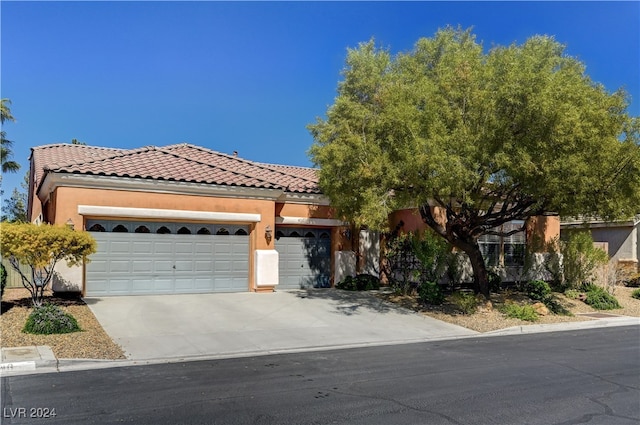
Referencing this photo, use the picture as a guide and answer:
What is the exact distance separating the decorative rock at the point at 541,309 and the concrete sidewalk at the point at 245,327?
119cm

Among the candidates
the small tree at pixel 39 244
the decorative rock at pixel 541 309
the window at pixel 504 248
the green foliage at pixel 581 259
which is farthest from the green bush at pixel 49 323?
the green foliage at pixel 581 259

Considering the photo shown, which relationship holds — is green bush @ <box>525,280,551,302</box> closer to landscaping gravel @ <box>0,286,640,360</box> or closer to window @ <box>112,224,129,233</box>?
landscaping gravel @ <box>0,286,640,360</box>

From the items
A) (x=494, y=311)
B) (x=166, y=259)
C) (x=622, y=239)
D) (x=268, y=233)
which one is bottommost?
(x=494, y=311)

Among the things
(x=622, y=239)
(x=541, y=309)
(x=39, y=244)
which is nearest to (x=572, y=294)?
(x=541, y=309)

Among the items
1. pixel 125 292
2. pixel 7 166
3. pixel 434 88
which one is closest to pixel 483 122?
pixel 434 88

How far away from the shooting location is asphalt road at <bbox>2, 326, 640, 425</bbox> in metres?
6.14

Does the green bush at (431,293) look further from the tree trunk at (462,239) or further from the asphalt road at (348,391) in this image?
the asphalt road at (348,391)

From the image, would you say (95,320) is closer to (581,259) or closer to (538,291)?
(538,291)

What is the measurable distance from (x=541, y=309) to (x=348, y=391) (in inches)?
449

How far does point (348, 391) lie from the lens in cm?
733

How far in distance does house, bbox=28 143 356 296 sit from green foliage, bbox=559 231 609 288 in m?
8.80

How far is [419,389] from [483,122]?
7.83m

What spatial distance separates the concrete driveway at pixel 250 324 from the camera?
1066 cm

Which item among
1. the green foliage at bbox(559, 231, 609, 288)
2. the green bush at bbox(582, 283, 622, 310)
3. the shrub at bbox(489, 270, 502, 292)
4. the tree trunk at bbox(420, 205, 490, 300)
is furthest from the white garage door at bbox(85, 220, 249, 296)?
the green foliage at bbox(559, 231, 609, 288)
